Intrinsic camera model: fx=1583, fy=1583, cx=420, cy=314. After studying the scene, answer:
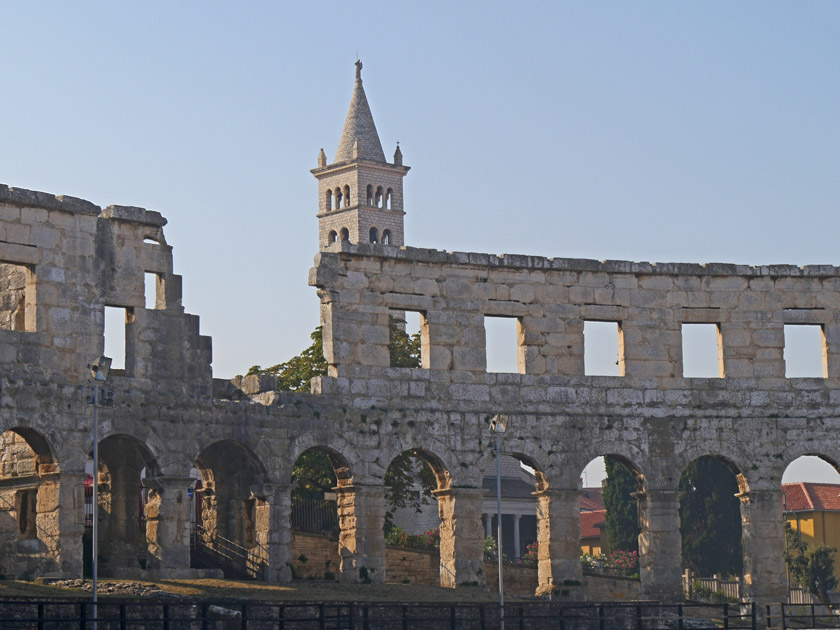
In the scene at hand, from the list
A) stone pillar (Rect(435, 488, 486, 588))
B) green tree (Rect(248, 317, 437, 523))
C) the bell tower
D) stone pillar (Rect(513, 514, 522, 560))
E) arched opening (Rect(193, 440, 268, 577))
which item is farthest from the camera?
the bell tower

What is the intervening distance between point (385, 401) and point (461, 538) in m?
3.74

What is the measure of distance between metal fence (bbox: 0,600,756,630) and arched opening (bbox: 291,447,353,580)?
23.6 ft

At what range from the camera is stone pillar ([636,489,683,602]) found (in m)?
38.5

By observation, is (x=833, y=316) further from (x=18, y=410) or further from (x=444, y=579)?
(x=18, y=410)

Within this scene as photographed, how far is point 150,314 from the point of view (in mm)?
35844

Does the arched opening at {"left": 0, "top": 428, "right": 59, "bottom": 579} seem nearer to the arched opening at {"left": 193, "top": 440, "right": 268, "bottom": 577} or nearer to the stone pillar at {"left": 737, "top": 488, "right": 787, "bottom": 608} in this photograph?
the arched opening at {"left": 193, "top": 440, "right": 268, "bottom": 577}

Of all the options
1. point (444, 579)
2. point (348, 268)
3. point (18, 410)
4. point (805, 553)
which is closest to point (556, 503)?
point (444, 579)

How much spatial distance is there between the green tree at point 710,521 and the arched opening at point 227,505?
29.9m

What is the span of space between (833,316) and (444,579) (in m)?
12.1

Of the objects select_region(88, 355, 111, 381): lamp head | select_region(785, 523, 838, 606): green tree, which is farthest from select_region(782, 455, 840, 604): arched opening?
select_region(88, 355, 111, 381): lamp head

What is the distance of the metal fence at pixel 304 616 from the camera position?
2408 cm

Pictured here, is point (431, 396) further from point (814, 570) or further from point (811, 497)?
point (811, 497)

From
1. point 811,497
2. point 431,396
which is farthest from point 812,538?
point 431,396

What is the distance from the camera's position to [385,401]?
37875 millimetres
